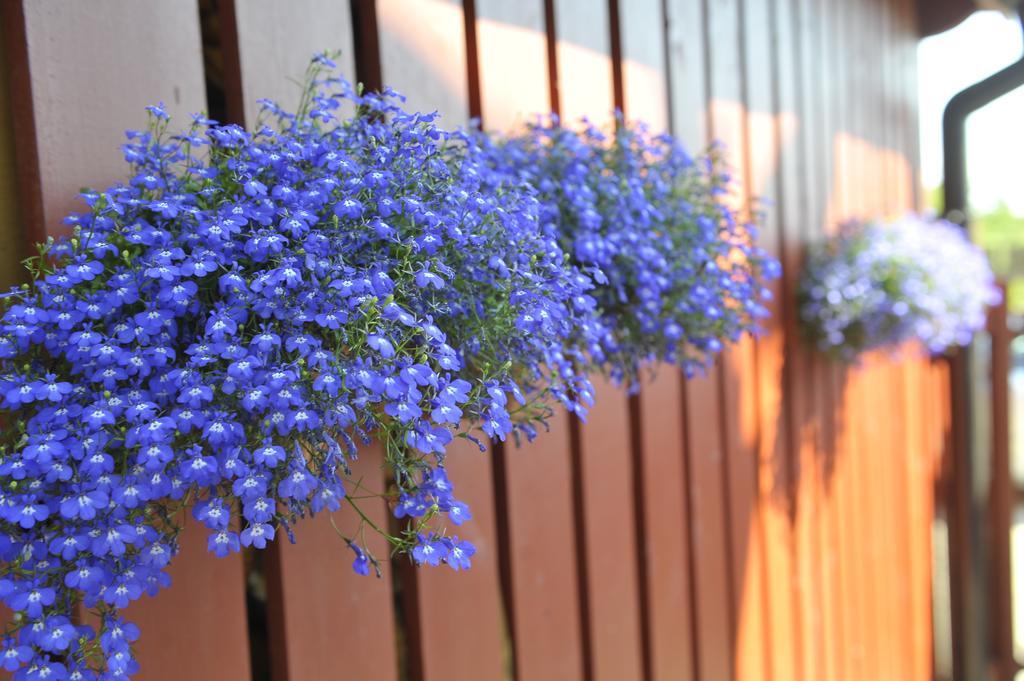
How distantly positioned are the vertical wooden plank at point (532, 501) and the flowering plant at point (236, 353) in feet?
2.29

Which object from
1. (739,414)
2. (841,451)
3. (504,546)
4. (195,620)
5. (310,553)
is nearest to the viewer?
(195,620)

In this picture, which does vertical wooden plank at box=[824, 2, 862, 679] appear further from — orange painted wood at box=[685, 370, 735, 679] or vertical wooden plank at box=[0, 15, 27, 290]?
vertical wooden plank at box=[0, 15, 27, 290]

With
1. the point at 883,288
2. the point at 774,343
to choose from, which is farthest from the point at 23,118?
the point at 883,288

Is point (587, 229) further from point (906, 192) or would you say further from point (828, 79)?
point (906, 192)

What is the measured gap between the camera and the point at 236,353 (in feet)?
2.71

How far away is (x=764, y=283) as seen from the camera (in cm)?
272

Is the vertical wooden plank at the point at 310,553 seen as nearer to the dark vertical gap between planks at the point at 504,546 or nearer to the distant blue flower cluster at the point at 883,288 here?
the dark vertical gap between planks at the point at 504,546

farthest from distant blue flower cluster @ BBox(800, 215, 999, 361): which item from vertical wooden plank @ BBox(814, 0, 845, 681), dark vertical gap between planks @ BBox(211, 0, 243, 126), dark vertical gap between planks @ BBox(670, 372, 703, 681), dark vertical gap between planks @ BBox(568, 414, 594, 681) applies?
dark vertical gap between planks @ BBox(211, 0, 243, 126)

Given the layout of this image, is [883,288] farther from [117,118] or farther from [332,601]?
[117,118]

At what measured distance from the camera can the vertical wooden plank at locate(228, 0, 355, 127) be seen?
126 centimetres

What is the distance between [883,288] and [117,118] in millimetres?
2600

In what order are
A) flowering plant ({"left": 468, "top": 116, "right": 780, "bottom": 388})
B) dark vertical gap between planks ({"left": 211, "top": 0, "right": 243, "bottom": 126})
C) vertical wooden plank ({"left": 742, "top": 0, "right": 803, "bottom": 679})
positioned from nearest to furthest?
dark vertical gap between planks ({"left": 211, "top": 0, "right": 243, "bottom": 126}), flowering plant ({"left": 468, "top": 116, "right": 780, "bottom": 388}), vertical wooden plank ({"left": 742, "top": 0, "right": 803, "bottom": 679})

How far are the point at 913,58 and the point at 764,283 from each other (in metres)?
2.58

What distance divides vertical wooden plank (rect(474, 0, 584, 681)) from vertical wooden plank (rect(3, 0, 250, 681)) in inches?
24.8
